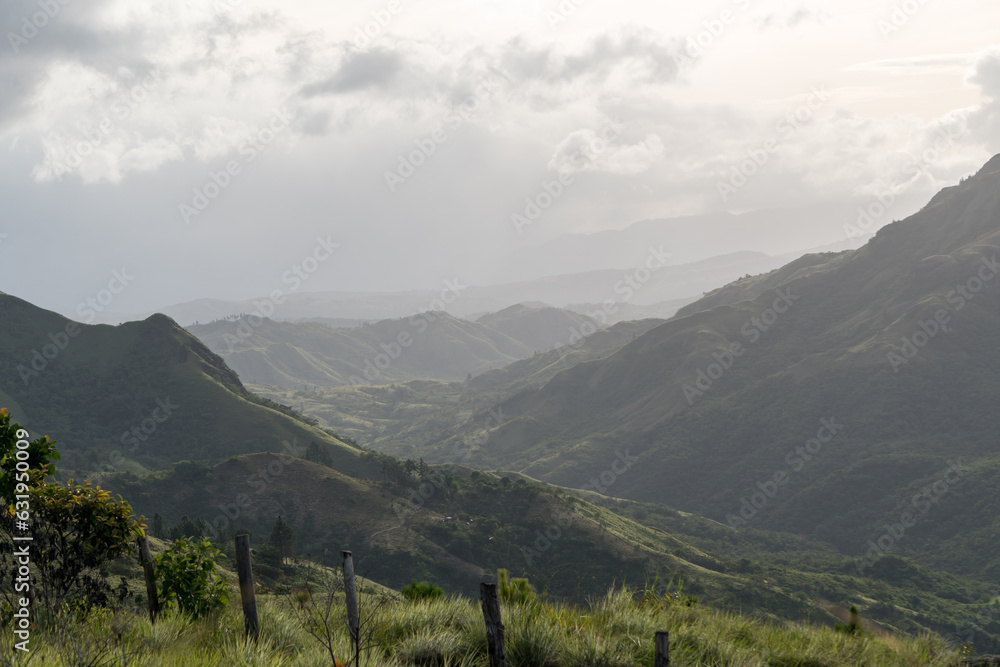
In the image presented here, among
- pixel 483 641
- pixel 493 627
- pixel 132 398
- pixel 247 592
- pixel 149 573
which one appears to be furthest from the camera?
pixel 132 398

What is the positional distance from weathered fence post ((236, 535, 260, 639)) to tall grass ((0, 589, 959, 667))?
27 cm

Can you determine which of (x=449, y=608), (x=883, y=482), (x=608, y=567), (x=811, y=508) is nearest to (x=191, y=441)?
(x=608, y=567)

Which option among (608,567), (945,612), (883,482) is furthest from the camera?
(883,482)

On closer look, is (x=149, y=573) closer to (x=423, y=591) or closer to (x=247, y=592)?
(x=247, y=592)

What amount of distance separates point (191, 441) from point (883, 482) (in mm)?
184038

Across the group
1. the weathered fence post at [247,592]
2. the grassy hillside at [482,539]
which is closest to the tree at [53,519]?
the weathered fence post at [247,592]

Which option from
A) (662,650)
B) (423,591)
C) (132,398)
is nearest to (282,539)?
(423,591)

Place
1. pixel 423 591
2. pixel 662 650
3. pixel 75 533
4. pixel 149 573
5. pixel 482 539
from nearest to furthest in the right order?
pixel 662 650 < pixel 75 533 < pixel 149 573 < pixel 423 591 < pixel 482 539

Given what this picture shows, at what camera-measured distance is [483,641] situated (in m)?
8.77

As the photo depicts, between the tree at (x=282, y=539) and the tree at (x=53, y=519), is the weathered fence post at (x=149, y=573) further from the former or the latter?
the tree at (x=282, y=539)

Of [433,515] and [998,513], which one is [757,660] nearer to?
[433,515]

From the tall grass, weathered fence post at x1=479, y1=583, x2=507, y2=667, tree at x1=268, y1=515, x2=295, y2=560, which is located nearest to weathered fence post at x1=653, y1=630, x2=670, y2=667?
the tall grass

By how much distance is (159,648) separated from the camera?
827cm

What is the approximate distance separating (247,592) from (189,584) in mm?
3297
